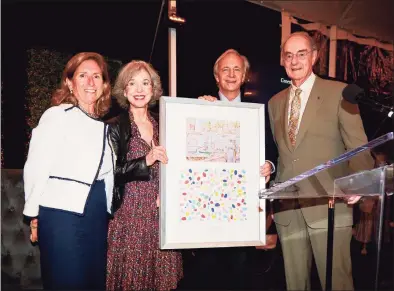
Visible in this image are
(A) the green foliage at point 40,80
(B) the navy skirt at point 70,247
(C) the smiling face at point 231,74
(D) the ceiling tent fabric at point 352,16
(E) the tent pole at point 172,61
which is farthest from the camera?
(D) the ceiling tent fabric at point 352,16

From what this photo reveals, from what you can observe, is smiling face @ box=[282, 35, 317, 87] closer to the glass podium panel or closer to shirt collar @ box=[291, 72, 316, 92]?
shirt collar @ box=[291, 72, 316, 92]

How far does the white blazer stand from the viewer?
7.53 feet

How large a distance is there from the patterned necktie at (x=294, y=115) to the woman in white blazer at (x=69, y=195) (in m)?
1.25

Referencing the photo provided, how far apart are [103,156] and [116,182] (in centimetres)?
29

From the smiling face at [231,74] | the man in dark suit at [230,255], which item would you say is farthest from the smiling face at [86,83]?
the smiling face at [231,74]

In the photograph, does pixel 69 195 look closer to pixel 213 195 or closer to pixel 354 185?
pixel 213 195

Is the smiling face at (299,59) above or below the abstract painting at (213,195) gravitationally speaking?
above

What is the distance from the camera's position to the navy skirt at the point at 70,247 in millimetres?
2279

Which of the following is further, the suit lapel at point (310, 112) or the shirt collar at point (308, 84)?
the shirt collar at point (308, 84)

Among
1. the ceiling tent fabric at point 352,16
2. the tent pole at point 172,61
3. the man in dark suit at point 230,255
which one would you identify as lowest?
the man in dark suit at point 230,255

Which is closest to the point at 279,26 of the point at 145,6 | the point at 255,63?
the point at 255,63

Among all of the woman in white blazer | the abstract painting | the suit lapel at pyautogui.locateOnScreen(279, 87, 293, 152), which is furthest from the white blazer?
the suit lapel at pyautogui.locateOnScreen(279, 87, 293, 152)

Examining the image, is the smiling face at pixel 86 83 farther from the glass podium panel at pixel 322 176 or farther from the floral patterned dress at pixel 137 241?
the glass podium panel at pixel 322 176

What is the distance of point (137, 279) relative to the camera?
8.86ft
